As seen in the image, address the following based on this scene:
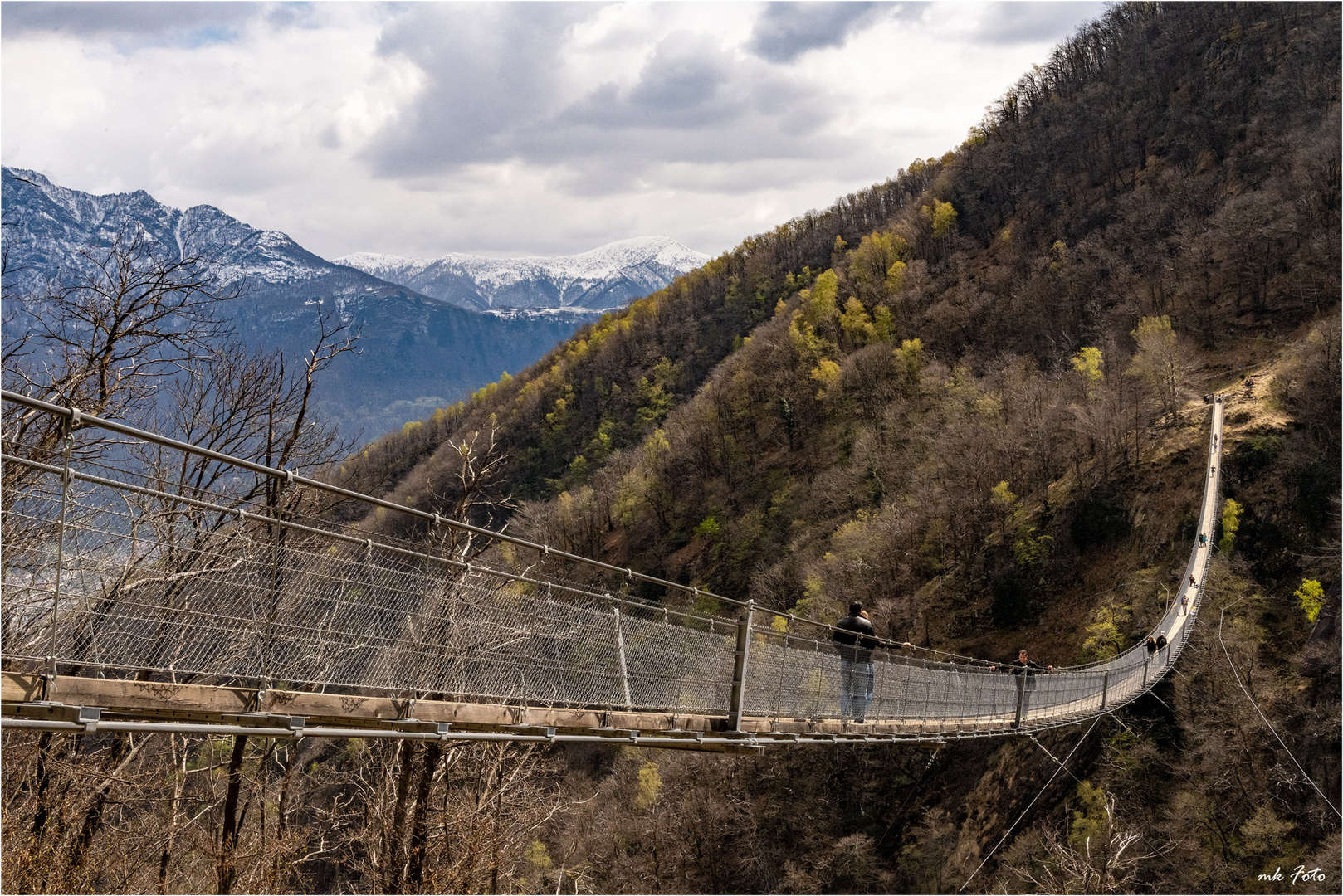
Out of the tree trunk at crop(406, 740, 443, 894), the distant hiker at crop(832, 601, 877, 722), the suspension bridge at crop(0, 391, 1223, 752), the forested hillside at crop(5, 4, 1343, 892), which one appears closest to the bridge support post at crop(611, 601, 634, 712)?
the suspension bridge at crop(0, 391, 1223, 752)

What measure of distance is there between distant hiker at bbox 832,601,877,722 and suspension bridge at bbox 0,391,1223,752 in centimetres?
120

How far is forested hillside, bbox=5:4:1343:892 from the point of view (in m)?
16.1

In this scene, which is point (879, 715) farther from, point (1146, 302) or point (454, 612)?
point (1146, 302)

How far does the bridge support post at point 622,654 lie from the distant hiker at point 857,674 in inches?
134

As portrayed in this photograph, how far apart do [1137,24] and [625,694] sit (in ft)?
368

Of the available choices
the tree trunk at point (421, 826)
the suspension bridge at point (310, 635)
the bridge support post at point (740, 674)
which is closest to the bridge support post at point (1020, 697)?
the suspension bridge at point (310, 635)

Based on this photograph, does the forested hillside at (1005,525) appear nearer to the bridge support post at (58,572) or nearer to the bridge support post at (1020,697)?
the bridge support post at (58,572)

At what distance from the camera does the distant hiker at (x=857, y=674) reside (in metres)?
10.3

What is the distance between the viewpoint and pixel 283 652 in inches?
207

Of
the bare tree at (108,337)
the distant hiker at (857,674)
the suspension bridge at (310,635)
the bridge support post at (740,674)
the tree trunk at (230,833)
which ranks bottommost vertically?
the tree trunk at (230,833)

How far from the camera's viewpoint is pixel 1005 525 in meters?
44.9

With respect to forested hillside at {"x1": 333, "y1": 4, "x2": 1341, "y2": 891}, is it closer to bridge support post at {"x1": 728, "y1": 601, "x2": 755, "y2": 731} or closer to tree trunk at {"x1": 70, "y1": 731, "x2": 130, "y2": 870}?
bridge support post at {"x1": 728, "y1": 601, "x2": 755, "y2": 731}

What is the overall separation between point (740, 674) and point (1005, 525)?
39.6 m

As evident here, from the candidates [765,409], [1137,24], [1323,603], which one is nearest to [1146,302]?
[765,409]
